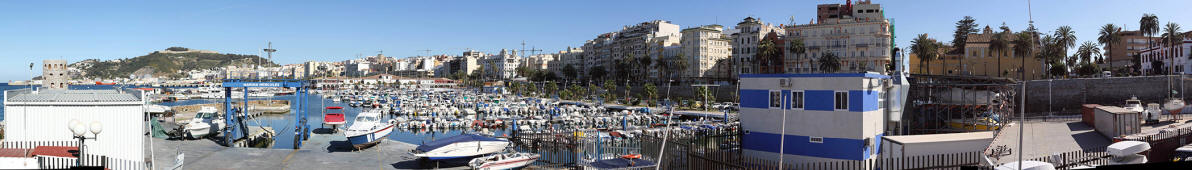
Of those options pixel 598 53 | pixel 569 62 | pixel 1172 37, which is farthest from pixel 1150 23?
pixel 569 62

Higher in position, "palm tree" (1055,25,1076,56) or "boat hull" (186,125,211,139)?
"palm tree" (1055,25,1076,56)

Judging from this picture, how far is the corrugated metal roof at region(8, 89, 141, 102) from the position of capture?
1440 centimetres

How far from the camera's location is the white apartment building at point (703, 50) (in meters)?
111

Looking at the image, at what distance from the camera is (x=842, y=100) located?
61.1 ft

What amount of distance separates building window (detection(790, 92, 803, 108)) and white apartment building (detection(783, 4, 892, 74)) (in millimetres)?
59583

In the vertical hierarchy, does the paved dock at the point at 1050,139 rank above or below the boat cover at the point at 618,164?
above

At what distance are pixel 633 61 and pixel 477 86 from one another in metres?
52.8

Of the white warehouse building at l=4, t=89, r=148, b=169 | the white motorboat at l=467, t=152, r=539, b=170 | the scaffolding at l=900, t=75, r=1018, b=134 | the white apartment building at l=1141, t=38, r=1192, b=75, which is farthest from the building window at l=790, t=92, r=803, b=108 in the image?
the white apartment building at l=1141, t=38, r=1192, b=75

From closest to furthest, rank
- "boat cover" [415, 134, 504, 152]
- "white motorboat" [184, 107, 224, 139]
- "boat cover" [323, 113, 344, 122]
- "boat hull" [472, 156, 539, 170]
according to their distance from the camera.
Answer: "boat hull" [472, 156, 539, 170] → "boat cover" [415, 134, 504, 152] → "white motorboat" [184, 107, 224, 139] → "boat cover" [323, 113, 344, 122]

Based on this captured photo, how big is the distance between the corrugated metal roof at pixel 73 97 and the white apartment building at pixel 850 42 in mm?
71141

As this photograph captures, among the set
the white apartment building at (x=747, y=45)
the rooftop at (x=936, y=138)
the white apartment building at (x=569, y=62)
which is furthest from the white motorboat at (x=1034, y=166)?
the white apartment building at (x=569, y=62)

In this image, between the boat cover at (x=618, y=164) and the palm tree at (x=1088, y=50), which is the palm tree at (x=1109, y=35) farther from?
the boat cover at (x=618, y=164)

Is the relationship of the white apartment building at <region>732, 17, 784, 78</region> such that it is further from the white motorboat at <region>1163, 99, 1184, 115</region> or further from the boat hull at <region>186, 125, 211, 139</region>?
the boat hull at <region>186, 125, 211, 139</region>

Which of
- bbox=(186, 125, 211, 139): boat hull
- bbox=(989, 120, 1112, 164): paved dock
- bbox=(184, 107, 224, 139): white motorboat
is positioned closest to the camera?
bbox=(989, 120, 1112, 164): paved dock
